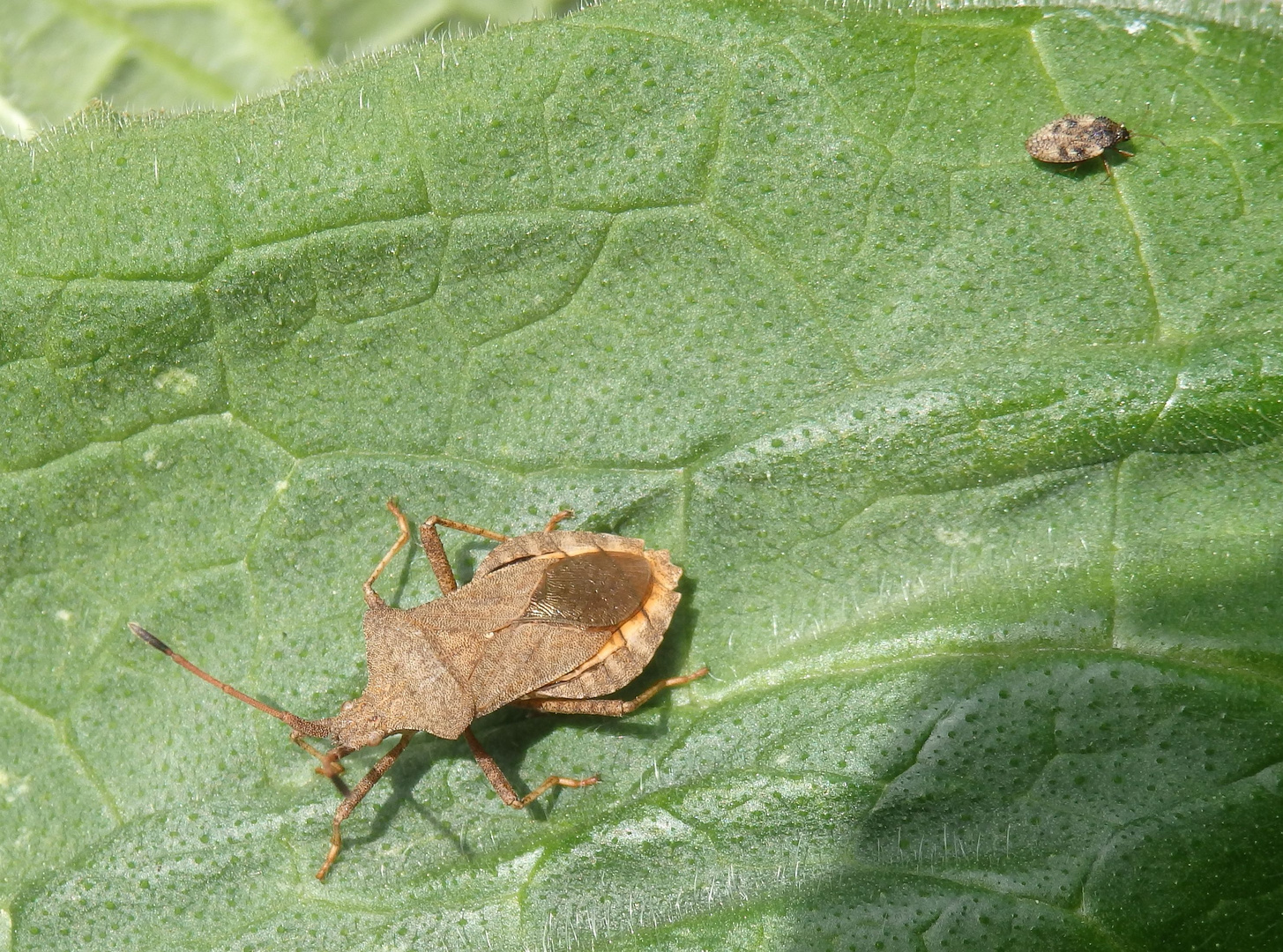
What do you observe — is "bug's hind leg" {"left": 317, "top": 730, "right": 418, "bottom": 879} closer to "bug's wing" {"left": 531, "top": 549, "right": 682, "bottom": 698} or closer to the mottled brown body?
"bug's wing" {"left": 531, "top": 549, "right": 682, "bottom": 698}

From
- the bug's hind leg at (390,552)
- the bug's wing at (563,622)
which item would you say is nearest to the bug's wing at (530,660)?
the bug's wing at (563,622)

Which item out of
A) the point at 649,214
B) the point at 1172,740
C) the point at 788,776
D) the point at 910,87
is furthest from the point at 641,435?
the point at 1172,740

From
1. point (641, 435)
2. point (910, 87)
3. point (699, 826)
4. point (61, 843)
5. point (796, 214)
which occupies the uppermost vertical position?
point (910, 87)

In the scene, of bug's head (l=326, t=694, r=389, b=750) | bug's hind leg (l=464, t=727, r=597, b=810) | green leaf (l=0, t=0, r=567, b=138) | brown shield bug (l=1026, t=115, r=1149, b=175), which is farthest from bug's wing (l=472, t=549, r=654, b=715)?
green leaf (l=0, t=0, r=567, b=138)

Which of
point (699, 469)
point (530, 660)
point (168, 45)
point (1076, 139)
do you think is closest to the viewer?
point (1076, 139)

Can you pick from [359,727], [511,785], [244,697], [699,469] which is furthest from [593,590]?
[244,697]

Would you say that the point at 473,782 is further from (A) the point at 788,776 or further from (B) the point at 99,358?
(B) the point at 99,358

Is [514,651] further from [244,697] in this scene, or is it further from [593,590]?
[244,697]
